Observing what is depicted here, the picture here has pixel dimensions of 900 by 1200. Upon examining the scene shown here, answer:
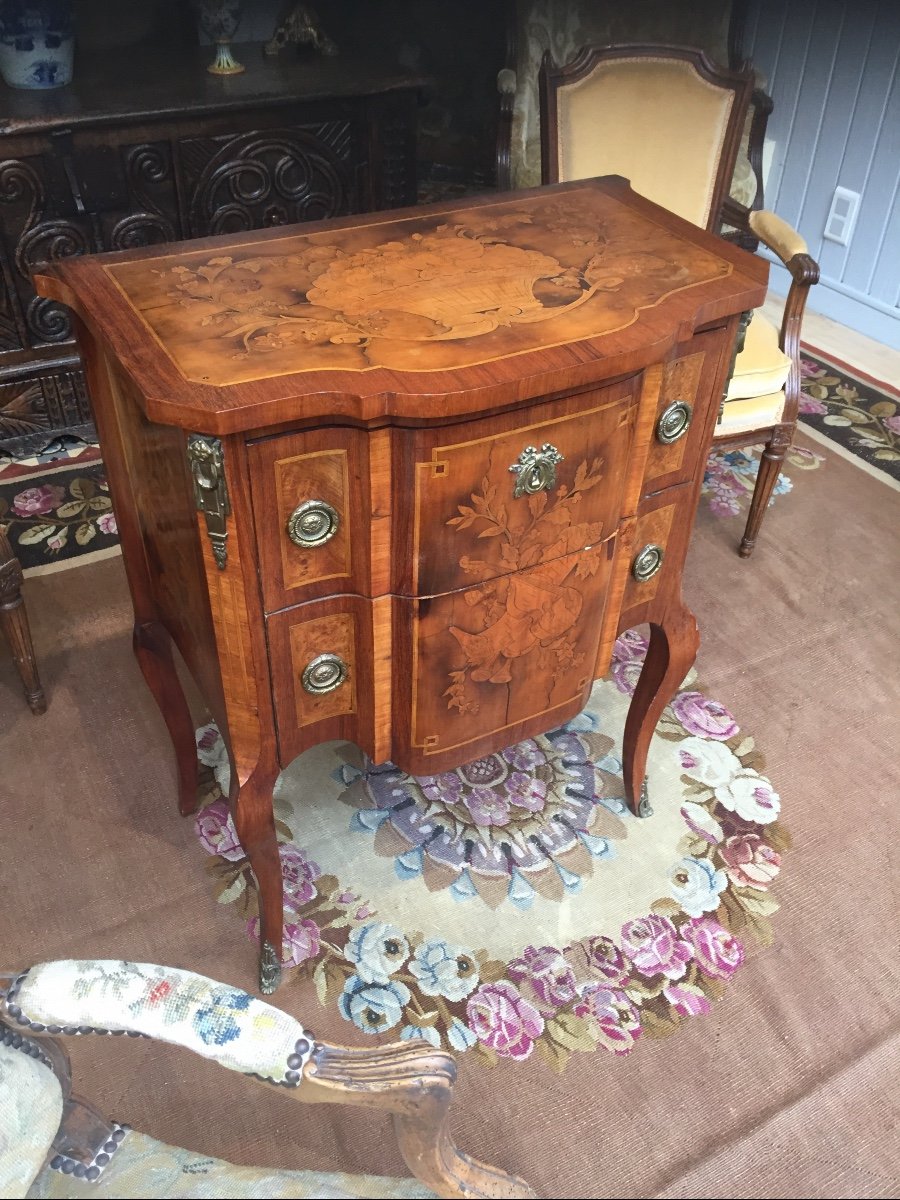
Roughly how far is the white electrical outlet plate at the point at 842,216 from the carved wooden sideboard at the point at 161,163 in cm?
162

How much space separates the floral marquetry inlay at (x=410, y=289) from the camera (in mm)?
1104

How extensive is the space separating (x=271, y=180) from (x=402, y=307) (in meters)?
1.59

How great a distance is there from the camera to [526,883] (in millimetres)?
1681

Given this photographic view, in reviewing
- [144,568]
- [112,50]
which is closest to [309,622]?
[144,568]

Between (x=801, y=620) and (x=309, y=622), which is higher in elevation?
(x=309, y=622)

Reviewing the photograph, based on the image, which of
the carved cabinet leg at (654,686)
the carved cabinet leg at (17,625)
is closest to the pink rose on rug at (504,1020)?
the carved cabinet leg at (654,686)

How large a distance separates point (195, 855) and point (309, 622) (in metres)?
0.69

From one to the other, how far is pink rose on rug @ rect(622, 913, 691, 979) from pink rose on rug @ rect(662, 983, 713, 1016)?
0.02 metres

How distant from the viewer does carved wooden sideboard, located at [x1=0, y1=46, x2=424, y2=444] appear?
232cm

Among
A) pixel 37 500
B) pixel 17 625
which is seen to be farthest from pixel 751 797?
pixel 37 500

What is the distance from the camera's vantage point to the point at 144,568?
1452 millimetres

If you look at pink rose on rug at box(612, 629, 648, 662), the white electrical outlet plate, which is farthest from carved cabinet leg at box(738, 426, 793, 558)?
the white electrical outlet plate

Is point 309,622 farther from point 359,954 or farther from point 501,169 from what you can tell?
point 501,169

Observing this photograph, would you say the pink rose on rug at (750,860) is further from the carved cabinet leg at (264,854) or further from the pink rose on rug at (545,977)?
the carved cabinet leg at (264,854)
